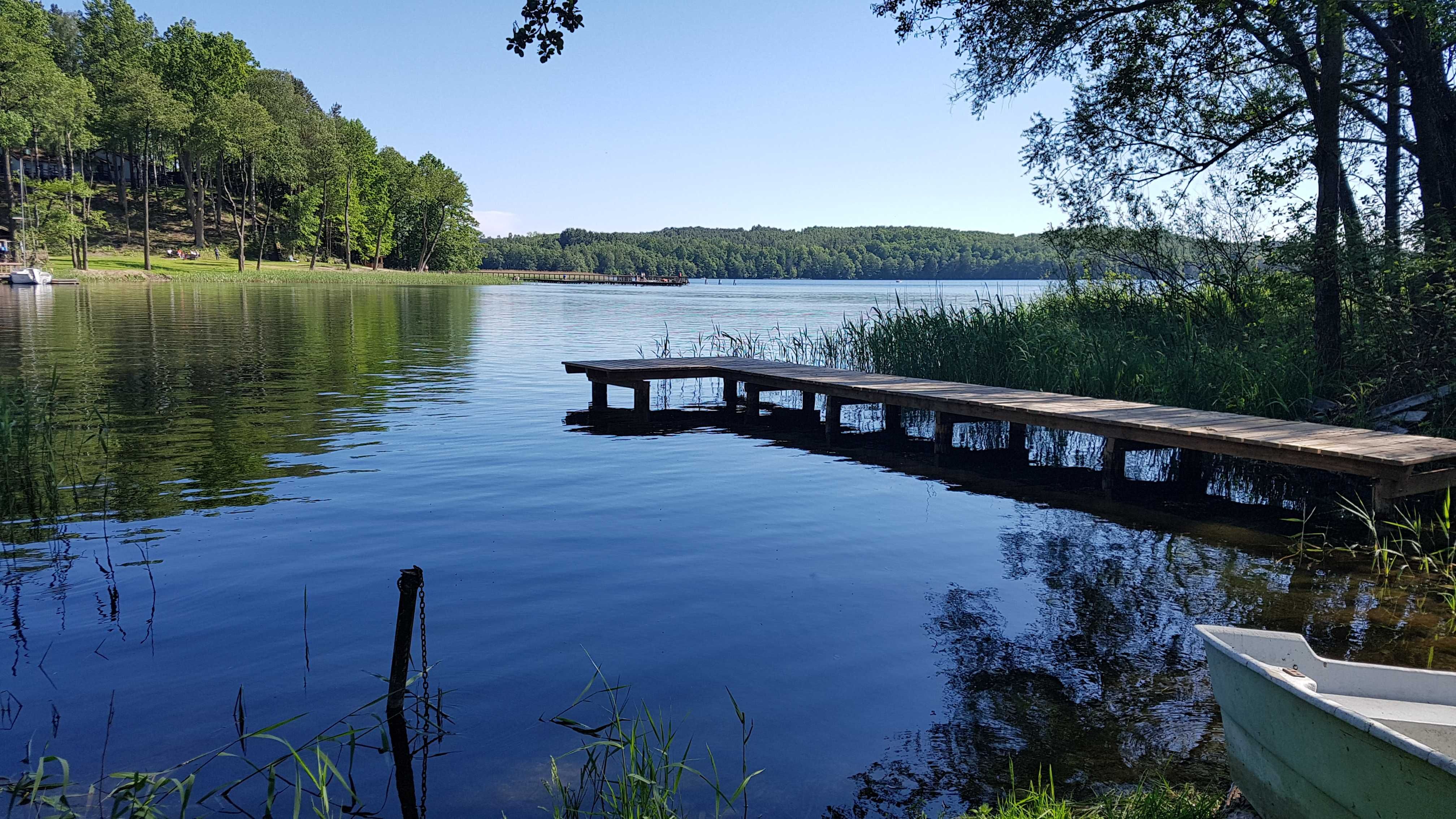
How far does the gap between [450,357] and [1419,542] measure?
20226 mm

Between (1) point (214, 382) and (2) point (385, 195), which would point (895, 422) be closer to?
(1) point (214, 382)

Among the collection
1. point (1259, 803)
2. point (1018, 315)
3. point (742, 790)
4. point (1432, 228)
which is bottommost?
point (742, 790)

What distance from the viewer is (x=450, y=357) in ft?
77.3

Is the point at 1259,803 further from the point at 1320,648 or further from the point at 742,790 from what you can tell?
the point at 1320,648

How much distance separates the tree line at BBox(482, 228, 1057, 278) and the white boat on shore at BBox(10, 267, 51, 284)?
3841 inches

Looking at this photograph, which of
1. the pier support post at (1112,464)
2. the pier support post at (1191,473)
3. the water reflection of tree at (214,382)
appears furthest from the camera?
the pier support post at (1191,473)

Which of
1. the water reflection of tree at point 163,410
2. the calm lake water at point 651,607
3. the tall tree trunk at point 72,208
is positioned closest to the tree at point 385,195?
the tall tree trunk at point 72,208

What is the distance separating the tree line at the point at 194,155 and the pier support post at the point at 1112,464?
2308 inches

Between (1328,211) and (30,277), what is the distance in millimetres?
52284

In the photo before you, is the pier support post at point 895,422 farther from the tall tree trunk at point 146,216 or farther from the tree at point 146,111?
the tree at point 146,111

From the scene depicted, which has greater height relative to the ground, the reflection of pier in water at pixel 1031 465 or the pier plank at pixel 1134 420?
the pier plank at pixel 1134 420

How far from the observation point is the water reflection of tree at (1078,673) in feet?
14.0

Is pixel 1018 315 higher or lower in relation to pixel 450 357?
higher

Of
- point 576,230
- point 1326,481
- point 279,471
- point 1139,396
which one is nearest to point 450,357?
point 279,471
